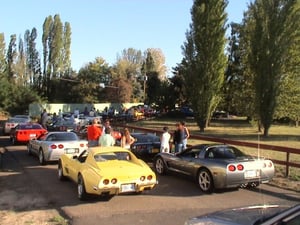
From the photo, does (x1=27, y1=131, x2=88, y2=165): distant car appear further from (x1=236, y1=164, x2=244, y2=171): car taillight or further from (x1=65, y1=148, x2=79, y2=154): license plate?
(x1=236, y1=164, x2=244, y2=171): car taillight

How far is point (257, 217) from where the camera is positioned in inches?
190

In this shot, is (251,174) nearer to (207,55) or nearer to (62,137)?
(62,137)

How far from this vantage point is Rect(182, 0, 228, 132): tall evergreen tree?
37719mm

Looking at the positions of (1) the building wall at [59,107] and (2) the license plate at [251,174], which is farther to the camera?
(1) the building wall at [59,107]

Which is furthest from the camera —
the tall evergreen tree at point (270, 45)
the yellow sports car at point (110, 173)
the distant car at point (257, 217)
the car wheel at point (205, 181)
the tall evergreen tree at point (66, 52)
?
the tall evergreen tree at point (66, 52)

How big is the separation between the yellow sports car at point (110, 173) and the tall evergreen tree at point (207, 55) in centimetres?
2707

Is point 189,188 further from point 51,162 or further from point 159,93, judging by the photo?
point 159,93

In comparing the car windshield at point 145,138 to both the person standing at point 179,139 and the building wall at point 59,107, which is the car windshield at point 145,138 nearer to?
the person standing at point 179,139

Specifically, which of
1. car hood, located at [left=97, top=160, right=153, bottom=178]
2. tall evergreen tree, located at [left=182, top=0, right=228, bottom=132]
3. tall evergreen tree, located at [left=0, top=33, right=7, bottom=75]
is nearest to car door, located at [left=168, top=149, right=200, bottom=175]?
car hood, located at [left=97, top=160, right=153, bottom=178]

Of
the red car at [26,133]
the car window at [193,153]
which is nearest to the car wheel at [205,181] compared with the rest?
the car window at [193,153]

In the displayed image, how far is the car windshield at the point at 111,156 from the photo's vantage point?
11.0m

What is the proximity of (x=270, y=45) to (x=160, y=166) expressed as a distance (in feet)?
71.0

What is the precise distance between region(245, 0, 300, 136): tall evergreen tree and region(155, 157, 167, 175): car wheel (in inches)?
816

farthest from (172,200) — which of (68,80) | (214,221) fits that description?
(68,80)
